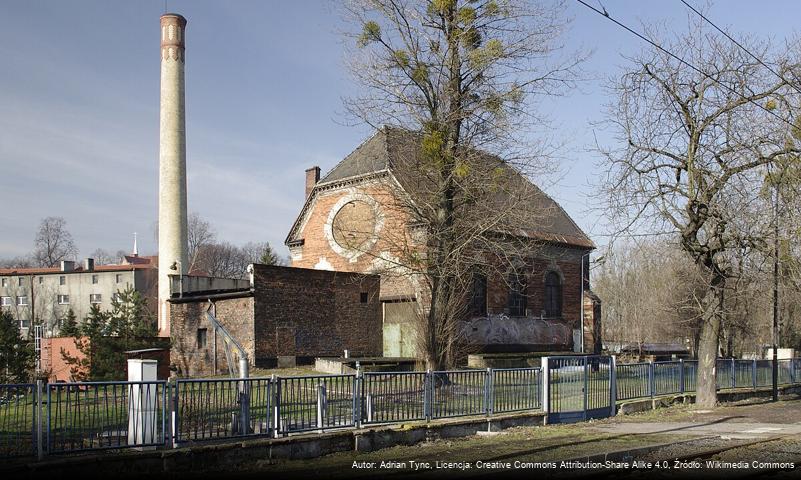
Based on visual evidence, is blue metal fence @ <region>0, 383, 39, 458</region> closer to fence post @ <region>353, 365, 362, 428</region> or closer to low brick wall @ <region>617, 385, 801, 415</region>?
fence post @ <region>353, 365, 362, 428</region>

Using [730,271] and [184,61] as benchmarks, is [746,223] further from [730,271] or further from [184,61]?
[184,61]

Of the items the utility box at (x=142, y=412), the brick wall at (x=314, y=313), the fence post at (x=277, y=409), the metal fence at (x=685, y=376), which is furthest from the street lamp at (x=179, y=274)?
the utility box at (x=142, y=412)

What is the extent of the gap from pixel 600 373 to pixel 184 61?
3677 cm

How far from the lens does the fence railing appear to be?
10.5 metres

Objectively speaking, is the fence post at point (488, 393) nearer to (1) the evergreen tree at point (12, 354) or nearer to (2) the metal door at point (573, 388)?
(2) the metal door at point (573, 388)

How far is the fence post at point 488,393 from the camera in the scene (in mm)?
16000

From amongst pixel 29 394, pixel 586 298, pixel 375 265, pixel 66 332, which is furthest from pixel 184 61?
pixel 29 394

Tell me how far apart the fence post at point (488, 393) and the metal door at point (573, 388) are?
5.59 ft

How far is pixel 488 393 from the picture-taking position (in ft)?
52.7

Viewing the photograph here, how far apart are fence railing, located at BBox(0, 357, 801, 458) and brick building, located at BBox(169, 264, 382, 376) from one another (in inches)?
589

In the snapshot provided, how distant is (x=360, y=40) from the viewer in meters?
21.2

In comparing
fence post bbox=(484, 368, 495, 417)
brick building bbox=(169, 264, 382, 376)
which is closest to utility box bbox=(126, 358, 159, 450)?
fence post bbox=(484, 368, 495, 417)

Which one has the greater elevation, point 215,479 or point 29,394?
point 29,394

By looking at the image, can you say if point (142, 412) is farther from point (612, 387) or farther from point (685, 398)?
point (685, 398)
